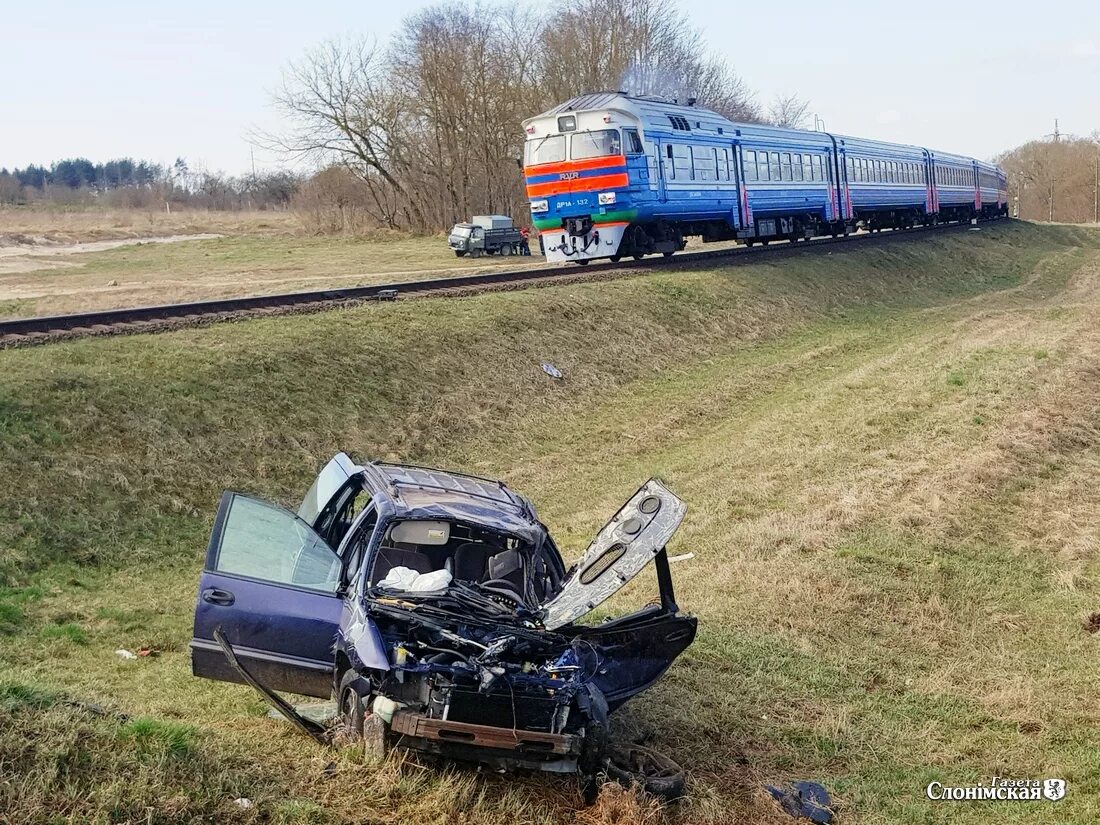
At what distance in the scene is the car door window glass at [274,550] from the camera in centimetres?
662

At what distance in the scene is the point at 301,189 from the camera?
65.6 meters

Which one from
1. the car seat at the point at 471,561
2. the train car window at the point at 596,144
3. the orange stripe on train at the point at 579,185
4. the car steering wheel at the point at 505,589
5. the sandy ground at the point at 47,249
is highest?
the sandy ground at the point at 47,249

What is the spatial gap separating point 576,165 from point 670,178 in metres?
2.59

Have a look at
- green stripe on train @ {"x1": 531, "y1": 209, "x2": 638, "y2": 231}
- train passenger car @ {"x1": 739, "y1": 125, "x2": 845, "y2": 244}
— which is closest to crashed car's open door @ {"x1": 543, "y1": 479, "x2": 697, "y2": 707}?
green stripe on train @ {"x1": 531, "y1": 209, "x2": 638, "y2": 231}

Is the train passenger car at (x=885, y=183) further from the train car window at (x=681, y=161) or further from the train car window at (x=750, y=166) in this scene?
the train car window at (x=681, y=161)

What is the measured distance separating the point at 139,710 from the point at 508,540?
7.91 feet

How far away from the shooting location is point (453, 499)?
7344 millimetres

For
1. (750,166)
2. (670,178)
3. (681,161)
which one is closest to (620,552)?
(670,178)

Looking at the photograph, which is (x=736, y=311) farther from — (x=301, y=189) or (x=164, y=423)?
(x=301, y=189)

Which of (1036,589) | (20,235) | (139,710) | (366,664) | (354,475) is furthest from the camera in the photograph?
(20,235)

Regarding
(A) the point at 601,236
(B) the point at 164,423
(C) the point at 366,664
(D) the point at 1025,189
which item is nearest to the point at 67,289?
(A) the point at 601,236

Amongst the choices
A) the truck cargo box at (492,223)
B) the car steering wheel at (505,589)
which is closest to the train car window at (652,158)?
the truck cargo box at (492,223)

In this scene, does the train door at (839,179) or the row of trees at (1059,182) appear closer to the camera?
the train door at (839,179)

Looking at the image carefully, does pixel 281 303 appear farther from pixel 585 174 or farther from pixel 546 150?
pixel 546 150
